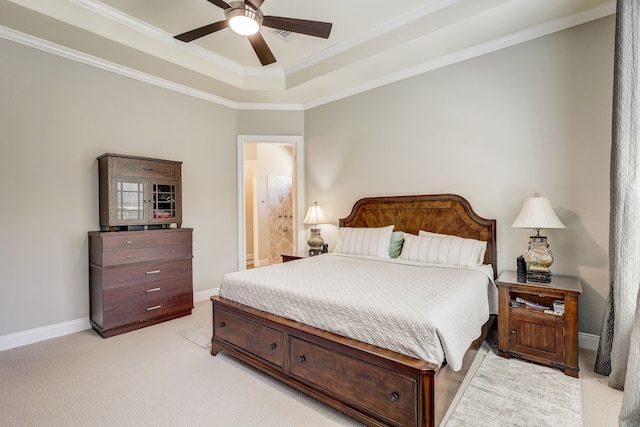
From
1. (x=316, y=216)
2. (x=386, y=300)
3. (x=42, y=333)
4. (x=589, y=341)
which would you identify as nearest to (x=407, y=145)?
(x=316, y=216)

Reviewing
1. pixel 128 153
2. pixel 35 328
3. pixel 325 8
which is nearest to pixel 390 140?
pixel 325 8

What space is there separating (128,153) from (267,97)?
202 centimetres

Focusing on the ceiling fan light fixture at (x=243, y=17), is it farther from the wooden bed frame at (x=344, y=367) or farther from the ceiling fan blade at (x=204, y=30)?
the wooden bed frame at (x=344, y=367)

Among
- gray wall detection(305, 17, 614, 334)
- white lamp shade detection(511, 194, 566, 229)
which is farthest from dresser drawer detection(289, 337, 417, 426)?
gray wall detection(305, 17, 614, 334)

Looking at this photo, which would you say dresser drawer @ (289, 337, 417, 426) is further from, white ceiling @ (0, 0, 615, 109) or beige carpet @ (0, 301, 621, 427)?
white ceiling @ (0, 0, 615, 109)

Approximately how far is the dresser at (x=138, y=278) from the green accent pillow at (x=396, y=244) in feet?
7.99

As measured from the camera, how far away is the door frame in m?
4.80

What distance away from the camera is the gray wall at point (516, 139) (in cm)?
263

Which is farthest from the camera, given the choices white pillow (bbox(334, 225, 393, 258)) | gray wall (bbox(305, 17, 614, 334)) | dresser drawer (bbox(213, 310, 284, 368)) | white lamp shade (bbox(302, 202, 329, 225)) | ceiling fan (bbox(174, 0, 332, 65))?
white lamp shade (bbox(302, 202, 329, 225))

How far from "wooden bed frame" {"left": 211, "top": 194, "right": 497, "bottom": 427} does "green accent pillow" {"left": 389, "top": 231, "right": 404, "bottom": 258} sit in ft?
2.86

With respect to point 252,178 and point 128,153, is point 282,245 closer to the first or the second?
point 252,178

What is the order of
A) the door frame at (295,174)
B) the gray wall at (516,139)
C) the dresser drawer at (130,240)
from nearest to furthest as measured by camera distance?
the gray wall at (516,139) < the dresser drawer at (130,240) < the door frame at (295,174)

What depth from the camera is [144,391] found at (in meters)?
2.14

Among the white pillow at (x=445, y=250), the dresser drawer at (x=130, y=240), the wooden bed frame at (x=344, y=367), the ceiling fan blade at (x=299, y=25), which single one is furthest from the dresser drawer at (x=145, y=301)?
the ceiling fan blade at (x=299, y=25)
